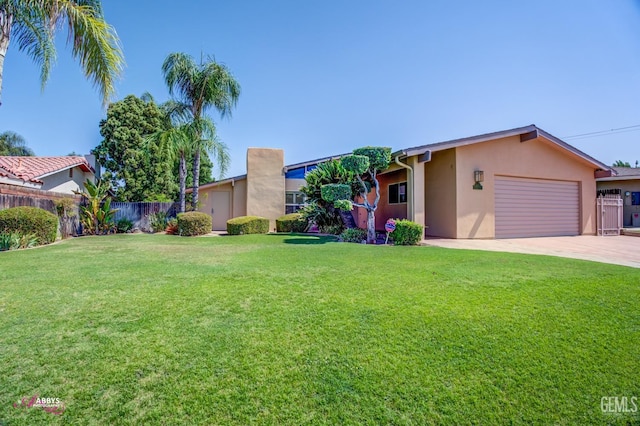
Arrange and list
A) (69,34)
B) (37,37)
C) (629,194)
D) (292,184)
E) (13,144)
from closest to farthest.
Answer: (69,34) < (37,37) < (292,184) < (629,194) < (13,144)

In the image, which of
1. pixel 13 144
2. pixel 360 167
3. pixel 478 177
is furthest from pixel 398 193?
pixel 13 144

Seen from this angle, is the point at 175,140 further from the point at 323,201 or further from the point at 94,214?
the point at 323,201

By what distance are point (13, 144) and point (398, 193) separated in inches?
1587

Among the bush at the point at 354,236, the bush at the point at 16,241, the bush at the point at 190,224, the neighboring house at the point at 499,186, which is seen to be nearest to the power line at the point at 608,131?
the neighboring house at the point at 499,186

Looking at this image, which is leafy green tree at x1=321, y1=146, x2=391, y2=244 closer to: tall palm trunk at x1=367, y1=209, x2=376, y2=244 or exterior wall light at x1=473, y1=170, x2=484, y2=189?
tall palm trunk at x1=367, y1=209, x2=376, y2=244

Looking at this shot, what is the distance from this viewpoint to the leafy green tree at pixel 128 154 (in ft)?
70.9

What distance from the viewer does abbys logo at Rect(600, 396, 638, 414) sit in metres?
1.90

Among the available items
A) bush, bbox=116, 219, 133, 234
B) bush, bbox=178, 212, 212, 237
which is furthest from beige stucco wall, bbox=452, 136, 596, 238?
bush, bbox=116, 219, 133, 234

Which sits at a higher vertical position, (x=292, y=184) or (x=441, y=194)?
(x=292, y=184)

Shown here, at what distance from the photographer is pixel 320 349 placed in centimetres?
249

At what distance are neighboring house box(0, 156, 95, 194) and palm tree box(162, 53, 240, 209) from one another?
6.60 meters

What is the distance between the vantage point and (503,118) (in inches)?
613

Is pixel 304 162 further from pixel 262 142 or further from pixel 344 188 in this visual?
pixel 344 188

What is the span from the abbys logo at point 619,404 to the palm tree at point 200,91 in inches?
608
